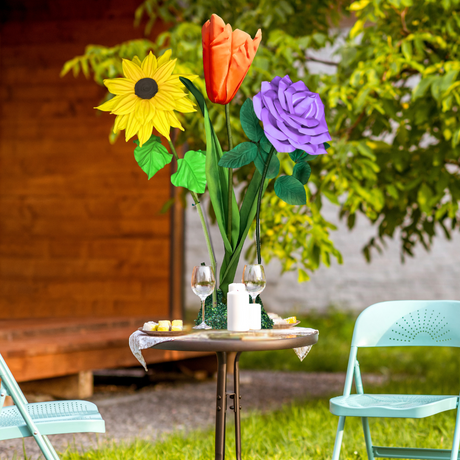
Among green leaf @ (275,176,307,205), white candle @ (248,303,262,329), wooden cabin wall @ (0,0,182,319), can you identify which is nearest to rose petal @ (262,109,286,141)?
green leaf @ (275,176,307,205)

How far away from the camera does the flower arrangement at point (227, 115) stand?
6.29 feet

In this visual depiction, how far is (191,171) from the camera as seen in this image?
7.30ft

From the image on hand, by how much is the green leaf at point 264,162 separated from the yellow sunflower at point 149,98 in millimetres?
242

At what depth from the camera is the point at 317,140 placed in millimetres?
1921

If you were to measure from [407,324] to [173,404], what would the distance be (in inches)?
94.9

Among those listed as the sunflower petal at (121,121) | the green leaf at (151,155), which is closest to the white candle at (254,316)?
the green leaf at (151,155)

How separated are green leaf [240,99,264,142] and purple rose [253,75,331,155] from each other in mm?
107

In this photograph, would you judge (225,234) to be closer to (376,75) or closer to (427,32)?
(376,75)

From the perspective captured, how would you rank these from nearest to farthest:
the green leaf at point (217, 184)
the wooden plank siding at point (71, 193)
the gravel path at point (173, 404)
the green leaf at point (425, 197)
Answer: the green leaf at point (217, 184) → the green leaf at point (425, 197) → the gravel path at point (173, 404) → the wooden plank siding at point (71, 193)

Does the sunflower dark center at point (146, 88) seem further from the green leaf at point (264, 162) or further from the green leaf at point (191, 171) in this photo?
the green leaf at point (264, 162)

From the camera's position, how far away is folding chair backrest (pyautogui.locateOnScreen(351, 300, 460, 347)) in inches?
89.3

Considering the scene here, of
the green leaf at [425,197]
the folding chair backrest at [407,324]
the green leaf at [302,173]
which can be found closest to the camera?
the green leaf at [302,173]

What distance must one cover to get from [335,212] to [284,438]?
518 centimetres

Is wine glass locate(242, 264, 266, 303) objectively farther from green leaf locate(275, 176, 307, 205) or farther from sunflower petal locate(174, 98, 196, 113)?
sunflower petal locate(174, 98, 196, 113)
